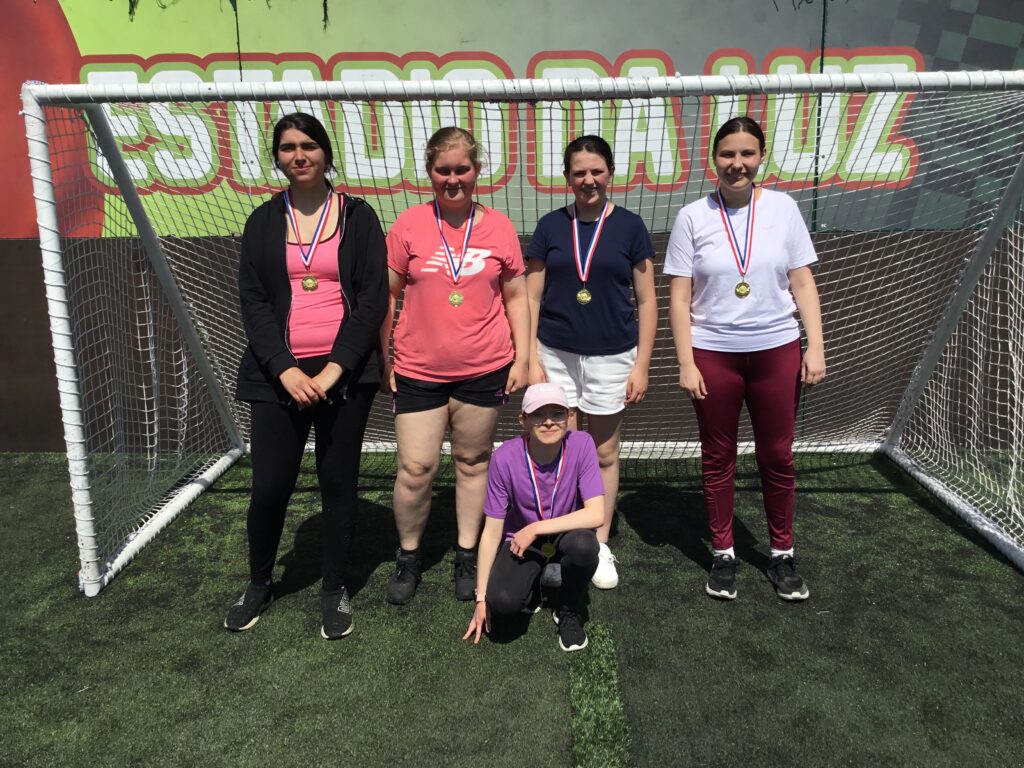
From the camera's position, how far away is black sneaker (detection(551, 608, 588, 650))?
2.33m

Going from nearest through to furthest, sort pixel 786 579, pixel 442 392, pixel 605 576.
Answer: pixel 442 392 < pixel 786 579 < pixel 605 576

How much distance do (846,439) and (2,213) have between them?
209 inches

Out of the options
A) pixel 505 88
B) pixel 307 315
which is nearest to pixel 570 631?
pixel 307 315

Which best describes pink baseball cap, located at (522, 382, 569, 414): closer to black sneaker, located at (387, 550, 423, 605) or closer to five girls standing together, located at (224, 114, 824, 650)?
five girls standing together, located at (224, 114, 824, 650)

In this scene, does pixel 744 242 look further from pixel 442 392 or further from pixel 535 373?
pixel 442 392

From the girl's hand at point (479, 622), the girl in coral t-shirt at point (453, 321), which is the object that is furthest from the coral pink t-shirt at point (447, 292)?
the girl's hand at point (479, 622)

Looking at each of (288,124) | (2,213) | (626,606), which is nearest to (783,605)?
(626,606)

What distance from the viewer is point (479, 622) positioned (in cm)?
233

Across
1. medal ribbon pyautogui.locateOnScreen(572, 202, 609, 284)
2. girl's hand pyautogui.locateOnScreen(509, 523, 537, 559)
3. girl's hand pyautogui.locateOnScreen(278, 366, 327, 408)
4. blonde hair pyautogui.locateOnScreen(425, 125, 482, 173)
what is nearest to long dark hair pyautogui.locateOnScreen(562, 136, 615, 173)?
medal ribbon pyautogui.locateOnScreen(572, 202, 609, 284)

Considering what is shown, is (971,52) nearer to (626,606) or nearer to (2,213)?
(626,606)

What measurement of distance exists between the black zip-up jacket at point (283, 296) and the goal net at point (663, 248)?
1.39 meters

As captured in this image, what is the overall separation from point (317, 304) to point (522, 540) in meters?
1.00

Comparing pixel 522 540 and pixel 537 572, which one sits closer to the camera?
pixel 522 540

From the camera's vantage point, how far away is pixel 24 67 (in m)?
3.93
